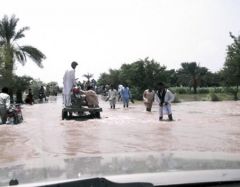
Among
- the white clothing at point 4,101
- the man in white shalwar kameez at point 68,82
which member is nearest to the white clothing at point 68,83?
the man in white shalwar kameez at point 68,82

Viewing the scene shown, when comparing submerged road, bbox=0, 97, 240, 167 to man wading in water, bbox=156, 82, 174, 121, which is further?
man wading in water, bbox=156, 82, 174, 121

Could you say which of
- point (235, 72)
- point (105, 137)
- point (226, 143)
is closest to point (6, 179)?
point (226, 143)

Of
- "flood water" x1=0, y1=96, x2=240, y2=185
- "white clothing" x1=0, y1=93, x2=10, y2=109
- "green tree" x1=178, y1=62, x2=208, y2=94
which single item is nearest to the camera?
"flood water" x1=0, y1=96, x2=240, y2=185

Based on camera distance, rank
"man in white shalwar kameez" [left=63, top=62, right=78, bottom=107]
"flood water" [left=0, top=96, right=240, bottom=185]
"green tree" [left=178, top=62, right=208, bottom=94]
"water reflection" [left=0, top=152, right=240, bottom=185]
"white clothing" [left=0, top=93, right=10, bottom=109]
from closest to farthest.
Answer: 1. "water reflection" [left=0, top=152, right=240, bottom=185]
2. "flood water" [left=0, top=96, right=240, bottom=185]
3. "white clothing" [left=0, top=93, right=10, bottom=109]
4. "man in white shalwar kameez" [left=63, top=62, right=78, bottom=107]
5. "green tree" [left=178, top=62, right=208, bottom=94]

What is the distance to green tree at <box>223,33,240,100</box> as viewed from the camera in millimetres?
39281

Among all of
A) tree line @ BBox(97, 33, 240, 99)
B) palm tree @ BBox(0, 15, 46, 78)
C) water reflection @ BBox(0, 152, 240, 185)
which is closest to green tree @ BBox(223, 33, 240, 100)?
tree line @ BBox(97, 33, 240, 99)

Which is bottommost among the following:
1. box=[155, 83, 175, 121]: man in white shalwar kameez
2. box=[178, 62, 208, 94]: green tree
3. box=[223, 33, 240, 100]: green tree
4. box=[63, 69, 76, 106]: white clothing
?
box=[155, 83, 175, 121]: man in white shalwar kameez

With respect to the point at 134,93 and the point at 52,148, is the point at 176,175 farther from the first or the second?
the point at 134,93

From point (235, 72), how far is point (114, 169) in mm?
38603

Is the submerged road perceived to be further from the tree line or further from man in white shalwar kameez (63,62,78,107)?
the tree line

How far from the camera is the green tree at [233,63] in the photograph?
39.3 metres

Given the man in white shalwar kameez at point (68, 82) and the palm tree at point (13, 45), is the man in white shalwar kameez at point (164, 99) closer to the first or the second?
the man in white shalwar kameez at point (68, 82)

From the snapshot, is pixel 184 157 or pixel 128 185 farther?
pixel 184 157

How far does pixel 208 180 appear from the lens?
2.84m
